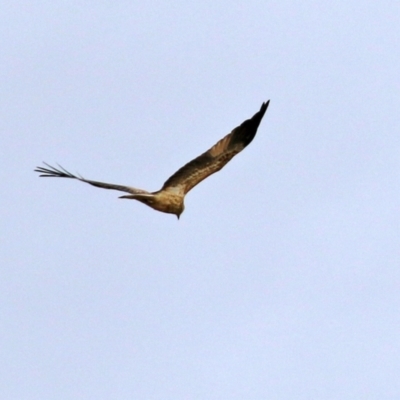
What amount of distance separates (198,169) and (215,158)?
0.47 metres

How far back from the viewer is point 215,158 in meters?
22.0

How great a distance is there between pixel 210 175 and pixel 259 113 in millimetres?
1785

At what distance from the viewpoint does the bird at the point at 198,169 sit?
2116 centimetres

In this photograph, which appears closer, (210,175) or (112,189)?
(112,189)

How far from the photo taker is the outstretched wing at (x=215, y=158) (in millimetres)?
21500

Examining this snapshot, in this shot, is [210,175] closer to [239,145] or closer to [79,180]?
[239,145]

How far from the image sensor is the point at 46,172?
18.6 meters

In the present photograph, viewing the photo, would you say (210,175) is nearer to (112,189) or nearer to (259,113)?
(259,113)

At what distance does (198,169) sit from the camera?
2170cm

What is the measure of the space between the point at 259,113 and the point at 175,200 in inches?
109

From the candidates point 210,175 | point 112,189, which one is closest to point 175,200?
point 210,175

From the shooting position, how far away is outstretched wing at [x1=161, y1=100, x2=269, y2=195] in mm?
21500

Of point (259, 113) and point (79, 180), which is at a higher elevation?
point (259, 113)

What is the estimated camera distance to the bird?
21.2 m
